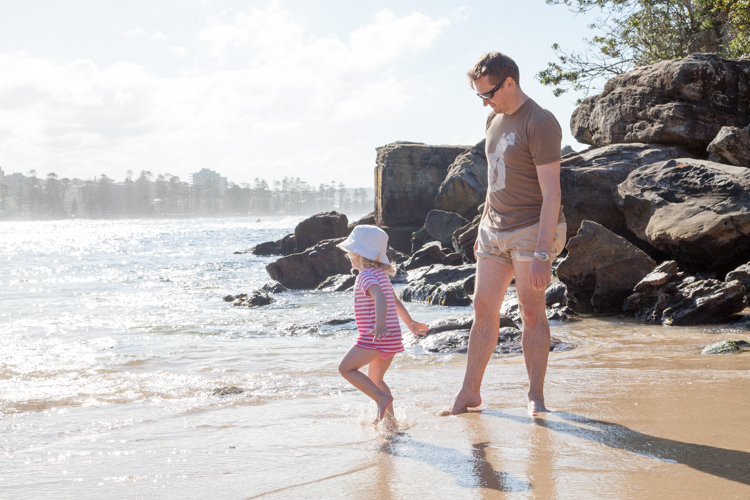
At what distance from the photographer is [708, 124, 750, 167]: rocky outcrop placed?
9750 mm

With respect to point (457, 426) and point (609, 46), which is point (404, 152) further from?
point (457, 426)

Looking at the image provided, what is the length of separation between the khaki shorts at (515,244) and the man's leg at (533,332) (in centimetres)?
6

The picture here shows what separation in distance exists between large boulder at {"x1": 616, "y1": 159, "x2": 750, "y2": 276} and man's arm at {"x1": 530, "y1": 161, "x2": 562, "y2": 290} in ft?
19.0

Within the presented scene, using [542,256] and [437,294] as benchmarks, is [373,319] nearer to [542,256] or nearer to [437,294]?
[542,256]

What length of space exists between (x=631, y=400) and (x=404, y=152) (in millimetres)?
24344

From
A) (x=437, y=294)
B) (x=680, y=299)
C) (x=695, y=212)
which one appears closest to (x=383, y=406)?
(x=680, y=299)

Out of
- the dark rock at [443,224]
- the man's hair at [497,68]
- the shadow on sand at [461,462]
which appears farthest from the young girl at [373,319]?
the dark rock at [443,224]

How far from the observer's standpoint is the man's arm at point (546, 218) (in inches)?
131

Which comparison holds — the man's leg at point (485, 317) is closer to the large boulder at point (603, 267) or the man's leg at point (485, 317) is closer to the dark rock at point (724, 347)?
the dark rock at point (724, 347)

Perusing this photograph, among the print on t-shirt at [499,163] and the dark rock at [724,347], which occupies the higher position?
the print on t-shirt at [499,163]

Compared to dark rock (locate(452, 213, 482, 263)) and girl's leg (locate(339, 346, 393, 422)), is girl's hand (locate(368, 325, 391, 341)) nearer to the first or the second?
girl's leg (locate(339, 346, 393, 422))

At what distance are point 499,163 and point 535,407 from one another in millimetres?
1380

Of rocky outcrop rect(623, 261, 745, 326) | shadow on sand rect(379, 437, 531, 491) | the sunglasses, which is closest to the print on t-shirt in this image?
the sunglasses

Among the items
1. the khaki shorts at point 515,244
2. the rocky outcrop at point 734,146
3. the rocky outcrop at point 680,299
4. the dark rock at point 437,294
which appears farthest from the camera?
the dark rock at point 437,294
